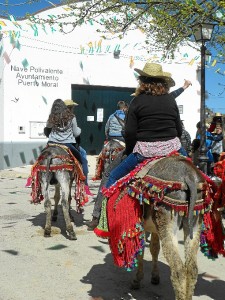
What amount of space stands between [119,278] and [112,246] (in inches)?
43.1

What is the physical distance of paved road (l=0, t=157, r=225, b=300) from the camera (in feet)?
15.2

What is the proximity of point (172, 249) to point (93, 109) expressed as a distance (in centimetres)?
1448

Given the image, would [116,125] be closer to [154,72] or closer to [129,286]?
[129,286]

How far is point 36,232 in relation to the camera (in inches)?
282

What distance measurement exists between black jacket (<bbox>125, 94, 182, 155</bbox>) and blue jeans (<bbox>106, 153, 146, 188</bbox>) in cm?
16

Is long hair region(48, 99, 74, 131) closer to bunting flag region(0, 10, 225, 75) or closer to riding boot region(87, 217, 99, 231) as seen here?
riding boot region(87, 217, 99, 231)

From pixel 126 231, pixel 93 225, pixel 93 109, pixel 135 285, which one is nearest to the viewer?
pixel 126 231

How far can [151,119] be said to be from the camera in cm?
421

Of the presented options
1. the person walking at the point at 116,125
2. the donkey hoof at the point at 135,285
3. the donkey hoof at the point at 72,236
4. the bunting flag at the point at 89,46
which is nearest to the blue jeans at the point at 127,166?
the donkey hoof at the point at 135,285

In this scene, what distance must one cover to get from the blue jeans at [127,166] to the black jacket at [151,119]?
0.16 meters

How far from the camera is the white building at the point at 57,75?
1593cm

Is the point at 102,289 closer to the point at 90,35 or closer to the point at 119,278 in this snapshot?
the point at 119,278

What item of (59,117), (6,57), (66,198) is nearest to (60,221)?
(66,198)

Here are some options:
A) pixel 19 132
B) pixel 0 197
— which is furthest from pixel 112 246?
pixel 19 132
